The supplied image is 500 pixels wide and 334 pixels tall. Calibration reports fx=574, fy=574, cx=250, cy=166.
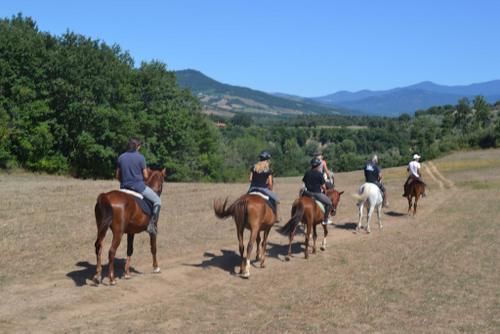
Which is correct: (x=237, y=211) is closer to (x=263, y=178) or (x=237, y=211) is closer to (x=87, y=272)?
(x=263, y=178)

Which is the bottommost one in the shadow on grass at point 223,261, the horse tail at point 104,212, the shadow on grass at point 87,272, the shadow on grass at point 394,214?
the shadow on grass at point 394,214

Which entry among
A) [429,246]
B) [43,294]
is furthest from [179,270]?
[429,246]

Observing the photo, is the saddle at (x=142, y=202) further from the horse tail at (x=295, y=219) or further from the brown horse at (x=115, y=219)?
the horse tail at (x=295, y=219)

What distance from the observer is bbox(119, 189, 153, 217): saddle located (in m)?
12.6

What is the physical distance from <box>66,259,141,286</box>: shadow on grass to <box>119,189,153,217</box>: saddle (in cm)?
162

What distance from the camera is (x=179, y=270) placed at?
13.9m

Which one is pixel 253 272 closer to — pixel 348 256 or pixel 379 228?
pixel 348 256

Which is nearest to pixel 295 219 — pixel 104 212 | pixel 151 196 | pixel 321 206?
pixel 321 206

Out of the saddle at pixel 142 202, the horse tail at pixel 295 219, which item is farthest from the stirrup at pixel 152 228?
the horse tail at pixel 295 219

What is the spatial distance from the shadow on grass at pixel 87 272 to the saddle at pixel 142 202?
1615 mm

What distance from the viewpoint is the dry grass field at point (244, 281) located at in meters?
10.0

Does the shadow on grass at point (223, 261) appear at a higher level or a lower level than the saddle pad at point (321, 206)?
lower

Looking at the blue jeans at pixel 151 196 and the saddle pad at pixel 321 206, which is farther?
the saddle pad at pixel 321 206

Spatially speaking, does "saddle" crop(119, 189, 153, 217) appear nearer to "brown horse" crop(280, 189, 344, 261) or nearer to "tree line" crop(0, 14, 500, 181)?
"brown horse" crop(280, 189, 344, 261)
